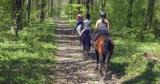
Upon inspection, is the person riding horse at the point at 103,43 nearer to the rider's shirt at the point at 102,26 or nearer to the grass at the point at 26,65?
the rider's shirt at the point at 102,26

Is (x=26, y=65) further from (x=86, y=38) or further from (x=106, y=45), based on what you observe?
(x=86, y=38)

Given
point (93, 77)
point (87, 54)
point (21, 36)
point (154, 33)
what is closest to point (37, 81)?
point (93, 77)

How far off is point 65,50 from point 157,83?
38.1 feet

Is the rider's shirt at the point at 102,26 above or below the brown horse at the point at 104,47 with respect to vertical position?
above

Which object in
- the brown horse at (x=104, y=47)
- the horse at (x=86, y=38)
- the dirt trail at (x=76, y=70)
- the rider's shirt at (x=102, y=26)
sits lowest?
the dirt trail at (x=76, y=70)

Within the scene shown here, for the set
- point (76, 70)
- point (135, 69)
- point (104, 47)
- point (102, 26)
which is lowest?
point (76, 70)

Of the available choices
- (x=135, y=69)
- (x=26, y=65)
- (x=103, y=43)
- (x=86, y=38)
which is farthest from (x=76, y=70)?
(x=86, y=38)

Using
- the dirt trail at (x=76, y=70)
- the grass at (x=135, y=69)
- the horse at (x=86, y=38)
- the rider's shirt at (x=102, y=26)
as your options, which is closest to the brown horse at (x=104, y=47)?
the rider's shirt at (x=102, y=26)

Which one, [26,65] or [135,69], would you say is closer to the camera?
[26,65]

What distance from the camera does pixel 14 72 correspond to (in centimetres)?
1433

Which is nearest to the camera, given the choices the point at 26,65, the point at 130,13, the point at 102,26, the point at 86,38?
the point at 26,65

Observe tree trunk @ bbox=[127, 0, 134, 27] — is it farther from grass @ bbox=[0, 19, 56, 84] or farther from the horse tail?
the horse tail

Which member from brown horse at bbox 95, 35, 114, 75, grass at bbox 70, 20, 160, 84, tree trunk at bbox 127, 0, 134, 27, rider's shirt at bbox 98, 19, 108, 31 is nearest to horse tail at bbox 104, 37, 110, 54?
brown horse at bbox 95, 35, 114, 75

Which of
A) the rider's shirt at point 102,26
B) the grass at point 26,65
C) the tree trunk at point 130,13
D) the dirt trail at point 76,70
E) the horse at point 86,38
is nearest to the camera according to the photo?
the grass at point 26,65
